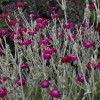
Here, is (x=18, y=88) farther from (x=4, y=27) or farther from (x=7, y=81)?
(x=4, y=27)

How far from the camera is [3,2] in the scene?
508 cm

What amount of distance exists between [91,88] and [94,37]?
0.62 metres

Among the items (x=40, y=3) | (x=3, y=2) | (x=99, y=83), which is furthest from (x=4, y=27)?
(x=99, y=83)

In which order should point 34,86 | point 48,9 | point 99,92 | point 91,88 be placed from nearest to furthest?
point 91,88
point 99,92
point 34,86
point 48,9

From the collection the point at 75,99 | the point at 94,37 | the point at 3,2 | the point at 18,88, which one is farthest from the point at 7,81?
the point at 3,2

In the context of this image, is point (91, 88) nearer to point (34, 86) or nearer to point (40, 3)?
point (34, 86)

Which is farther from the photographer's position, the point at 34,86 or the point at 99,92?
the point at 34,86

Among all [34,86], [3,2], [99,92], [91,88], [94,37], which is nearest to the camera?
[91,88]

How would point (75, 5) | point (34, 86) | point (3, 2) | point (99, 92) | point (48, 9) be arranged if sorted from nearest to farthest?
point (99, 92) < point (34, 86) < point (75, 5) < point (48, 9) < point (3, 2)

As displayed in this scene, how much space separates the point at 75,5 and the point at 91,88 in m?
1.65

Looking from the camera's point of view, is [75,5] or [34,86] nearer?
[34,86]

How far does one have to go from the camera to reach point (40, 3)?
4.11 meters

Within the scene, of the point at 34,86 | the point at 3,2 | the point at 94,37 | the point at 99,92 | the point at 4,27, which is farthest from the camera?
the point at 3,2

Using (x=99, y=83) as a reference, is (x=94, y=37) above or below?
above
